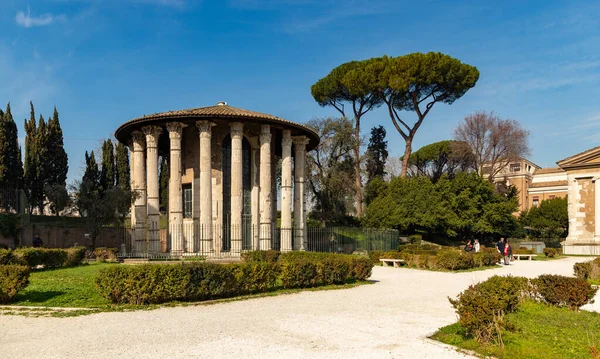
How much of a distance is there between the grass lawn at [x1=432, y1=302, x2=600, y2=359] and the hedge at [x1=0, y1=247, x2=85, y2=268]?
524 inches

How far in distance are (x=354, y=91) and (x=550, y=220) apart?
28.9 m

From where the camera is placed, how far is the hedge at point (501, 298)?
22.4 feet

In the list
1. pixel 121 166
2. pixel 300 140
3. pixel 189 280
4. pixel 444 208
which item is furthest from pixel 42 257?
pixel 444 208

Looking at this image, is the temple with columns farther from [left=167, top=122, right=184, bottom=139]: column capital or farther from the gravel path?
the gravel path

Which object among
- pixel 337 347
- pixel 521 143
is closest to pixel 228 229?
pixel 337 347

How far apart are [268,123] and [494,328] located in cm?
1835

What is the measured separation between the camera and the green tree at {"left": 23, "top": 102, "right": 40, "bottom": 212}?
32.9 metres

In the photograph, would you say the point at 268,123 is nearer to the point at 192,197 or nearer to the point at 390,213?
the point at 192,197

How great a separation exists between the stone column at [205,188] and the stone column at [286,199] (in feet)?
12.7

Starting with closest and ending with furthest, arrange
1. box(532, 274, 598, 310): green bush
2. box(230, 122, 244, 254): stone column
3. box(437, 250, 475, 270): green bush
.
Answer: box(532, 274, 598, 310): green bush, box(437, 250, 475, 270): green bush, box(230, 122, 244, 254): stone column

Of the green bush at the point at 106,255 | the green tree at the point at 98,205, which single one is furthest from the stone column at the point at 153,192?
the green bush at the point at 106,255

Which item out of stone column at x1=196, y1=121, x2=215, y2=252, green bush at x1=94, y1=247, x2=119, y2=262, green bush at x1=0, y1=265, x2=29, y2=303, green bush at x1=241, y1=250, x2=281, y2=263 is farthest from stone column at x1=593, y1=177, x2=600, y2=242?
green bush at x1=0, y1=265, x2=29, y2=303

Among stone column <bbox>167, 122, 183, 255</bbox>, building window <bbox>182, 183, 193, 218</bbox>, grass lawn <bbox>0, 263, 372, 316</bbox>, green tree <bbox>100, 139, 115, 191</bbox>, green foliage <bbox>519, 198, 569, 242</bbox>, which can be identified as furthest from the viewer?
green foliage <bbox>519, 198, 569, 242</bbox>

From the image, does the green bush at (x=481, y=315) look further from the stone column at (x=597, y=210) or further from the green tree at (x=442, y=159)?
the green tree at (x=442, y=159)
